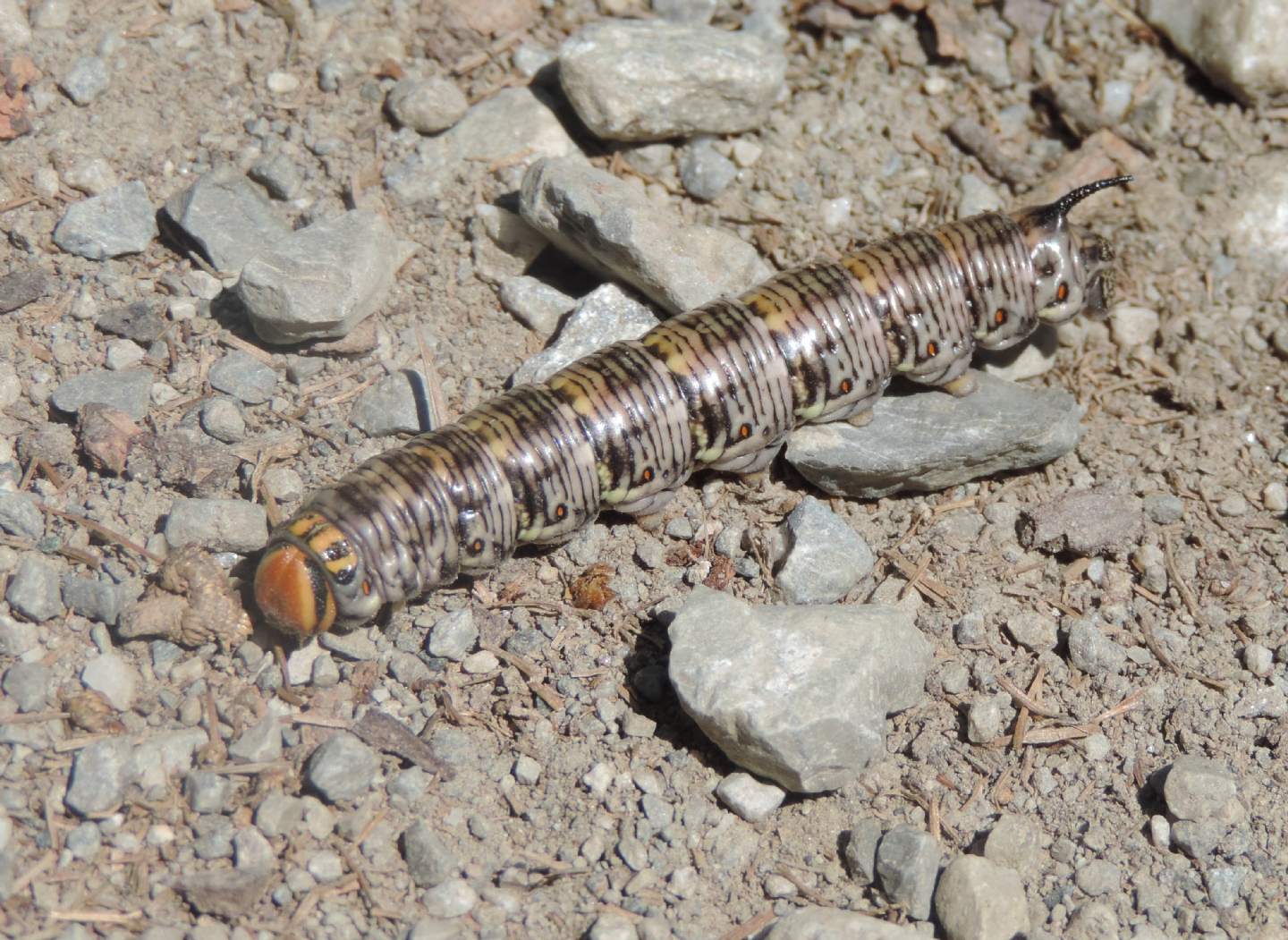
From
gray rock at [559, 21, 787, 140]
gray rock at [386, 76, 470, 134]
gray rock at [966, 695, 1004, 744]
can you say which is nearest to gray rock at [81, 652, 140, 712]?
gray rock at [386, 76, 470, 134]

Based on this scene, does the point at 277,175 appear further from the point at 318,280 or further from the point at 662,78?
the point at 662,78

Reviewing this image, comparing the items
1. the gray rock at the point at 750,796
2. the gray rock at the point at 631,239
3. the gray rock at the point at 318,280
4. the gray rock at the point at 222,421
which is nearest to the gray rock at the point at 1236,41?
the gray rock at the point at 631,239

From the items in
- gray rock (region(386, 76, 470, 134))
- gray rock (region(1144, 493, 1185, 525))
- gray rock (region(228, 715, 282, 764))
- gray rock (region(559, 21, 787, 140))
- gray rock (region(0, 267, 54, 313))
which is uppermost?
gray rock (region(559, 21, 787, 140))

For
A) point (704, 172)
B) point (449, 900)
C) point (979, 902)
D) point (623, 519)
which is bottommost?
point (449, 900)

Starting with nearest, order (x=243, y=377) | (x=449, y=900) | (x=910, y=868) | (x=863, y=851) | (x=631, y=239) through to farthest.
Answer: (x=449, y=900), (x=910, y=868), (x=863, y=851), (x=243, y=377), (x=631, y=239)

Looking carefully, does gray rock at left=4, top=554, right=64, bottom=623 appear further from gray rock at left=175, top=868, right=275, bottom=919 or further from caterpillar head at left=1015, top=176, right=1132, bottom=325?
caterpillar head at left=1015, top=176, right=1132, bottom=325

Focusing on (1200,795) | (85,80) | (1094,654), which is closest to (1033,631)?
(1094,654)
